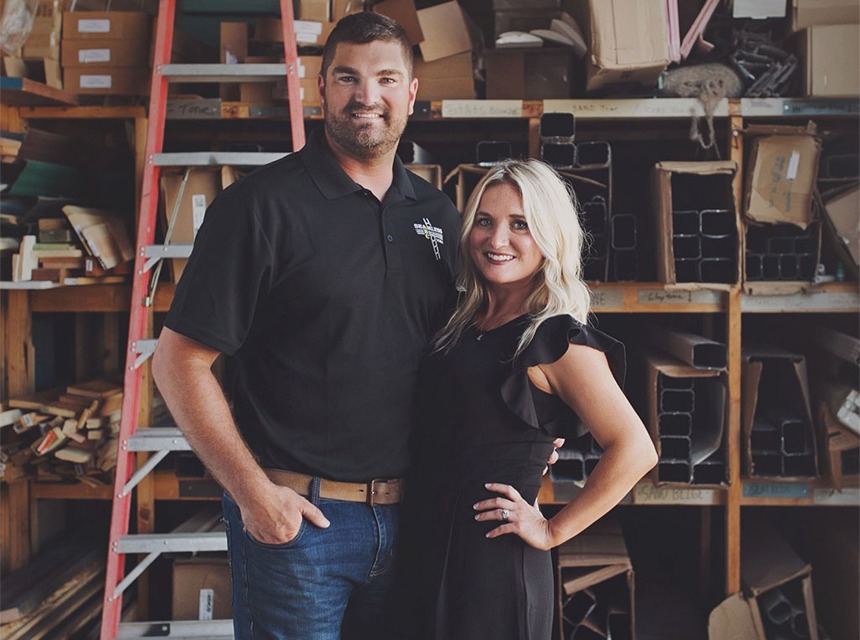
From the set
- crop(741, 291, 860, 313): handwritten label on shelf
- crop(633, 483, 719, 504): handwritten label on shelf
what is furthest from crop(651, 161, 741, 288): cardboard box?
crop(633, 483, 719, 504): handwritten label on shelf

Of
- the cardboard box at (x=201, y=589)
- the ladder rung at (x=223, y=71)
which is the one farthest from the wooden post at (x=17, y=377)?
the ladder rung at (x=223, y=71)

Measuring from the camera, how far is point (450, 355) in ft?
5.94

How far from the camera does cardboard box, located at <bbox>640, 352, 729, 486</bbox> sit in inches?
117

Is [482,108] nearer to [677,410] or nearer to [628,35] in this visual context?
[628,35]

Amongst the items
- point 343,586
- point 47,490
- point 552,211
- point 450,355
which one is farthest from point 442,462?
point 47,490

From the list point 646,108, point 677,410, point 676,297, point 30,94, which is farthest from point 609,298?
point 30,94

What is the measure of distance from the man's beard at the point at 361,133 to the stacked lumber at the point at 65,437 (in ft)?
6.01

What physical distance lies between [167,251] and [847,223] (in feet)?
8.14

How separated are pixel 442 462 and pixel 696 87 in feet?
6.67

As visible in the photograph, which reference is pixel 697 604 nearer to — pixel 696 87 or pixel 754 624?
pixel 754 624

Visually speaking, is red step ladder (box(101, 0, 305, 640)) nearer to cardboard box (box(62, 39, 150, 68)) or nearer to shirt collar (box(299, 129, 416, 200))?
cardboard box (box(62, 39, 150, 68))

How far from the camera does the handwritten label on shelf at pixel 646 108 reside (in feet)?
9.96

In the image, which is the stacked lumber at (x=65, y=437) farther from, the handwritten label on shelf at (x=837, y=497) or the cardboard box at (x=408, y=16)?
the handwritten label on shelf at (x=837, y=497)

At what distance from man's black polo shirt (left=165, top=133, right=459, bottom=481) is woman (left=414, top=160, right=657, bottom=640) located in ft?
0.42
